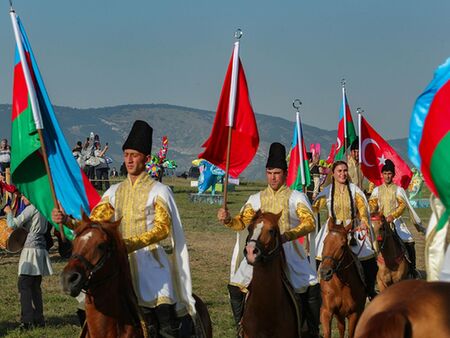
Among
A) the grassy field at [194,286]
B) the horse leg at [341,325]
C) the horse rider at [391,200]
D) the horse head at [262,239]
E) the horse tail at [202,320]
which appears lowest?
the grassy field at [194,286]

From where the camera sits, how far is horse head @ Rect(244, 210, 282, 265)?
27.4ft

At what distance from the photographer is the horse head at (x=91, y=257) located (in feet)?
21.2

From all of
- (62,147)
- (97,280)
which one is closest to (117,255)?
(97,280)

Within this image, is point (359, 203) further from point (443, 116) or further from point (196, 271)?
point (443, 116)

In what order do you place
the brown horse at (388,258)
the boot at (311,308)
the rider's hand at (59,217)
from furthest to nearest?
the brown horse at (388,258) < the boot at (311,308) < the rider's hand at (59,217)

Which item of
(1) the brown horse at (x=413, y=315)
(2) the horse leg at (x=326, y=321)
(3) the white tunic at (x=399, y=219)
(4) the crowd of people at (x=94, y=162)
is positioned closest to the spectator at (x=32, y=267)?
(2) the horse leg at (x=326, y=321)

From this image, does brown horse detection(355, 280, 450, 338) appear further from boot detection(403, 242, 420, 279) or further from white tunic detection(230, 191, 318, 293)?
boot detection(403, 242, 420, 279)

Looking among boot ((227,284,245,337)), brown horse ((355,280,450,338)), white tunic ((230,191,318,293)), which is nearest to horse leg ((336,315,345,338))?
white tunic ((230,191,318,293))

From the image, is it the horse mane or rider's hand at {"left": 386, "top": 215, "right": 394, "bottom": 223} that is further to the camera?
rider's hand at {"left": 386, "top": 215, "right": 394, "bottom": 223}

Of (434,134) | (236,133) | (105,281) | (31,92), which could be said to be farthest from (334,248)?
(434,134)

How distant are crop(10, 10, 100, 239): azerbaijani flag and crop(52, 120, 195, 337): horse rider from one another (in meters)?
0.72

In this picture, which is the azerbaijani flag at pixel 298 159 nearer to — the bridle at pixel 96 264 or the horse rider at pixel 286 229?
the horse rider at pixel 286 229

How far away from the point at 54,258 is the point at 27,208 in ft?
23.8

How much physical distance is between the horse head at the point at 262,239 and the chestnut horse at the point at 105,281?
1.37 meters
